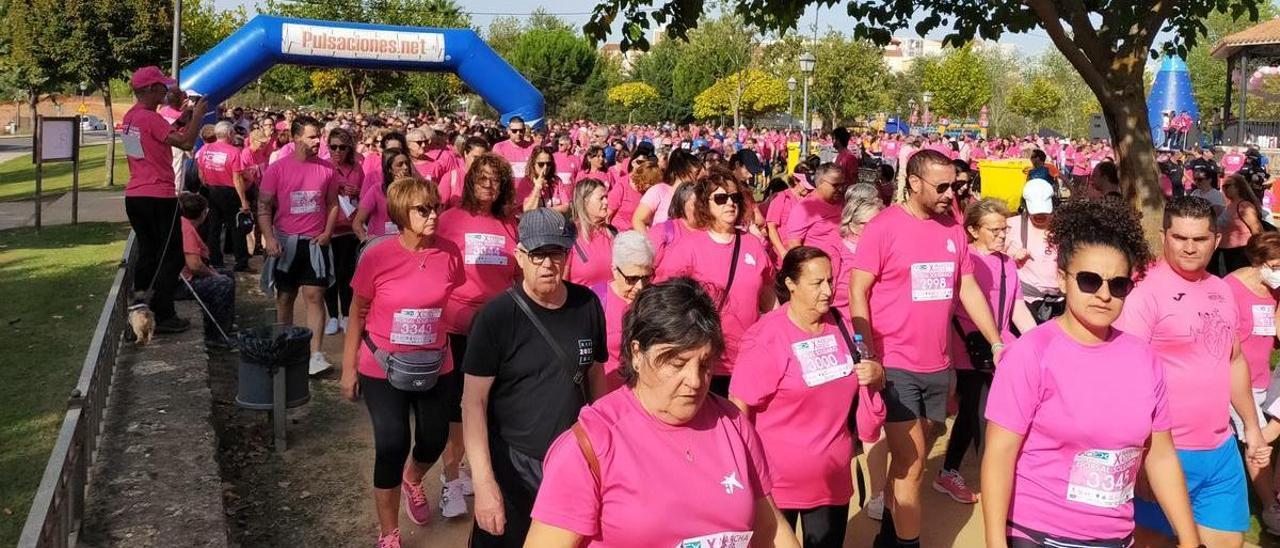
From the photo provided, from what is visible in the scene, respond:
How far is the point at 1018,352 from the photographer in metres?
3.24

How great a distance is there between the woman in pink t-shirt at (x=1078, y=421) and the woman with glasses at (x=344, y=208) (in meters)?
6.15

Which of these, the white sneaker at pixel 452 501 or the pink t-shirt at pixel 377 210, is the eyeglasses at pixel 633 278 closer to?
the white sneaker at pixel 452 501

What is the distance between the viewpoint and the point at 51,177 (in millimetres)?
28172

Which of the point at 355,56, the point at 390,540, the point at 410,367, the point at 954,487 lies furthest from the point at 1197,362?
the point at 355,56

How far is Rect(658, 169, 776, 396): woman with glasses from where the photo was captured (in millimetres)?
5176

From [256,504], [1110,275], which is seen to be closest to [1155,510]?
[1110,275]

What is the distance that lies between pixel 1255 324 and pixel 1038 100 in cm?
6777

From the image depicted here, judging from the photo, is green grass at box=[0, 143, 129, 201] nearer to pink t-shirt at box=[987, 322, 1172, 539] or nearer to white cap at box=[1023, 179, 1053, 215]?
white cap at box=[1023, 179, 1053, 215]

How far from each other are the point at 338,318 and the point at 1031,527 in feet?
24.1

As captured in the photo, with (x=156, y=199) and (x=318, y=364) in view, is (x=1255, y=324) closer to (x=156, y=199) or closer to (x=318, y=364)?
(x=318, y=364)

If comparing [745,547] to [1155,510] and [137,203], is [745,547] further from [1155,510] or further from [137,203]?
[137,203]

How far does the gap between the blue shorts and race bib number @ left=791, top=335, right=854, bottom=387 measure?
1.19 m

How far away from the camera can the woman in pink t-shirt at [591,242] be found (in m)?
5.89

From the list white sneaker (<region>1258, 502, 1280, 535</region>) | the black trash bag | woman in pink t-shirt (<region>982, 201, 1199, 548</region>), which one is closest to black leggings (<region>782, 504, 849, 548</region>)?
woman in pink t-shirt (<region>982, 201, 1199, 548</region>)
